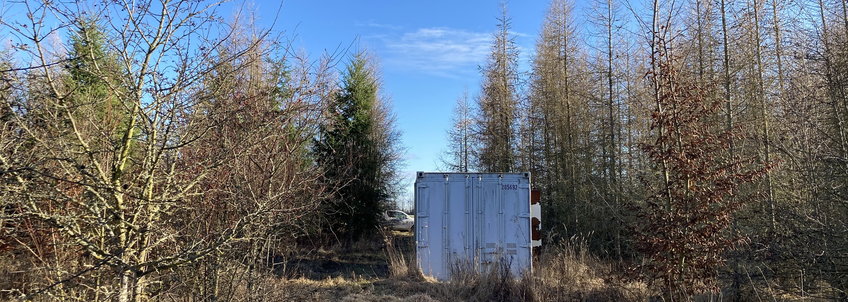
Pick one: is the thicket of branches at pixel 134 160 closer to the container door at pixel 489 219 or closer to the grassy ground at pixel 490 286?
the grassy ground at pixel 490 286

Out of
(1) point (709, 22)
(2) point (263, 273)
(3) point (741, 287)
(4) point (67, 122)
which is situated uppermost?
(1) point (709, 22)

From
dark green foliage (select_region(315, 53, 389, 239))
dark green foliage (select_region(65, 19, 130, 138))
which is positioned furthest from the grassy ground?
dark green foliage (select_region(315, 53, 389, 239))

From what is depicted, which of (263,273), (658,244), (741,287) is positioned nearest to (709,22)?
(741,287)

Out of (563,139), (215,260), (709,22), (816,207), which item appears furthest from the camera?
(563,139)

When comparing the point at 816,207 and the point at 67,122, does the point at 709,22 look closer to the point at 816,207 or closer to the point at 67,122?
the point at 816,207

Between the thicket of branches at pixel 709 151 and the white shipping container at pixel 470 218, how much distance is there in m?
0.72

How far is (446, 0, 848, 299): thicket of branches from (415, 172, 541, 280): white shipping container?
0.72m

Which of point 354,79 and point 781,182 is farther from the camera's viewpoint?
point 354,79

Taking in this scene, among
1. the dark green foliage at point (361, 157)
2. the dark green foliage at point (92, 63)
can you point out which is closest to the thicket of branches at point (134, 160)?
the dark green foliage at point (92, 63)

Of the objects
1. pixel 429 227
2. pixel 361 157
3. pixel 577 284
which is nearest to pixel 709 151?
pixel 577 284

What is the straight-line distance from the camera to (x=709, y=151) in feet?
17.7

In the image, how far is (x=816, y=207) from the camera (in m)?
6.26

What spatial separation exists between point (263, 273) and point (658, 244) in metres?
4.05

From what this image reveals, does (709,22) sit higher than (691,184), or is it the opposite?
(709,22)
